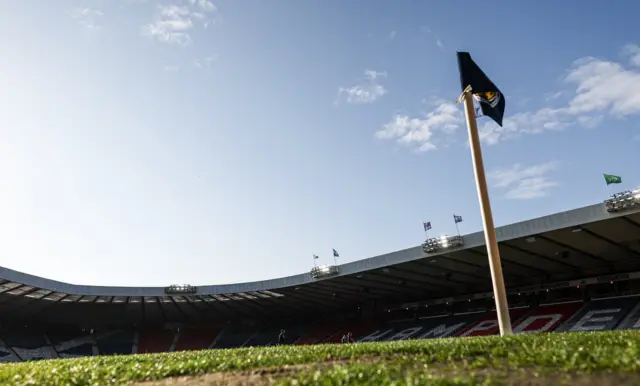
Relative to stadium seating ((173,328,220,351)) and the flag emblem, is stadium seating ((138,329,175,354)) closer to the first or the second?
stadium seating ((173,328,220,351))

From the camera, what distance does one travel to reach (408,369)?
249 inches

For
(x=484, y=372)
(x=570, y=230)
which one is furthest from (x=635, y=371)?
(x=570, y=230)

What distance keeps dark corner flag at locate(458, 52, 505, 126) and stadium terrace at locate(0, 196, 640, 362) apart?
13.6 m

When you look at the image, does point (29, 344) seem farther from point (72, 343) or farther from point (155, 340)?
point (155, 340)

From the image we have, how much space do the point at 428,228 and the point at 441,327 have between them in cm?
1395

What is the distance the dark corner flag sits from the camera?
15875 mm

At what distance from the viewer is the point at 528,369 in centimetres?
559

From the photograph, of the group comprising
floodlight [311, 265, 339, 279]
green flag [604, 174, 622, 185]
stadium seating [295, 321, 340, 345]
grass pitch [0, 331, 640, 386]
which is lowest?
stadium seating [295, 321, 340, 345]

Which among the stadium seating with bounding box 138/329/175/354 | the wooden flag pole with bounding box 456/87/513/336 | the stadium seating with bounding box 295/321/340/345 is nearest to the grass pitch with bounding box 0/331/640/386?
the wooden flag pole with bounding box 456/87/513/336

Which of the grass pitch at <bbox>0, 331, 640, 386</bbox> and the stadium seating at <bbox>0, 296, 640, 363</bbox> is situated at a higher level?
Answer: the grass pitch at <bbox>0, 331, 640, 386</bbox>

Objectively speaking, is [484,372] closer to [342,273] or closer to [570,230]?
[570,230]

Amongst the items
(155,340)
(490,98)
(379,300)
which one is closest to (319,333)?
(379,300)

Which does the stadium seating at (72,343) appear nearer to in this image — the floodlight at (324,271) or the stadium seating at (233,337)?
the stadium seating at (233,337)

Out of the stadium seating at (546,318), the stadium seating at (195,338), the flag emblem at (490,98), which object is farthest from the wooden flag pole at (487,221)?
the stadium seating at (195,338)
